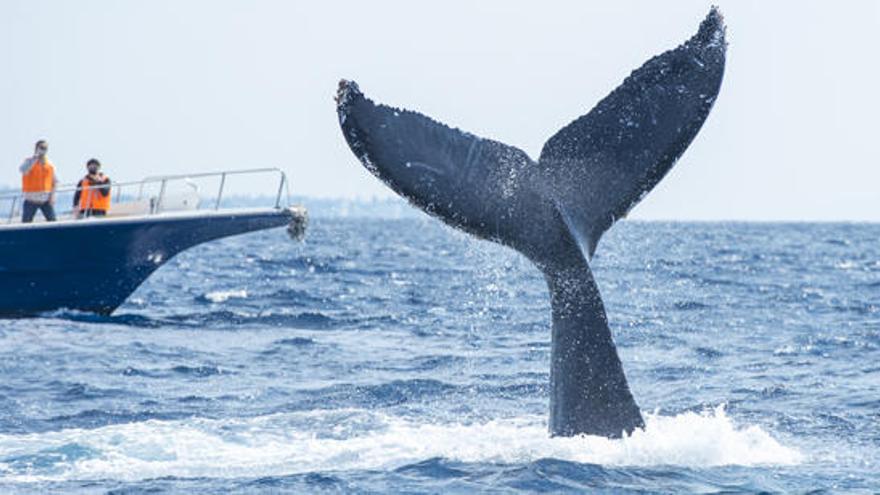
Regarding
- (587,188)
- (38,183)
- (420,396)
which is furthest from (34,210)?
(587,188)

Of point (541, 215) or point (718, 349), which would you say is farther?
point (718, 349)

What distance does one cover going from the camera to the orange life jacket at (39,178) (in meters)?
19.0

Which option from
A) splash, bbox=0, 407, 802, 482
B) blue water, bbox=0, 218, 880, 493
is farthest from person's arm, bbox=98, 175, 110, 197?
splash, bbox=0, 407, 802, 482

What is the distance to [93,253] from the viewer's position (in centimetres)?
1948

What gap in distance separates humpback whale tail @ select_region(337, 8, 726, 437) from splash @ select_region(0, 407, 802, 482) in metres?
0.38

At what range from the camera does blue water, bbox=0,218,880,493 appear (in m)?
8.38

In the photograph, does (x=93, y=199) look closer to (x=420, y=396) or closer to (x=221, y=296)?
(x=221, y=296)

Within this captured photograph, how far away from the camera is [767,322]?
1862 centimetres

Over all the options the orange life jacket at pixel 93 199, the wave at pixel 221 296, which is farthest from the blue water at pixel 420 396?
the orange life jacket at pixel 93 199

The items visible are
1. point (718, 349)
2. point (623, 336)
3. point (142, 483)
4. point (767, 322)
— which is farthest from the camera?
point (767, 322)

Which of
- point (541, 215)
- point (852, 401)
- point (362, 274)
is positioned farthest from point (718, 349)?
point (362, 274)

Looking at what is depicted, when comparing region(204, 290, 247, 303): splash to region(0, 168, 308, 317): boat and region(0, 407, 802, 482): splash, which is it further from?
region(0, 407, 802, 482): splash

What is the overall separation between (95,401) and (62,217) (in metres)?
9.19

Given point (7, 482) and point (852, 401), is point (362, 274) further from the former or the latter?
point (7, 482)
